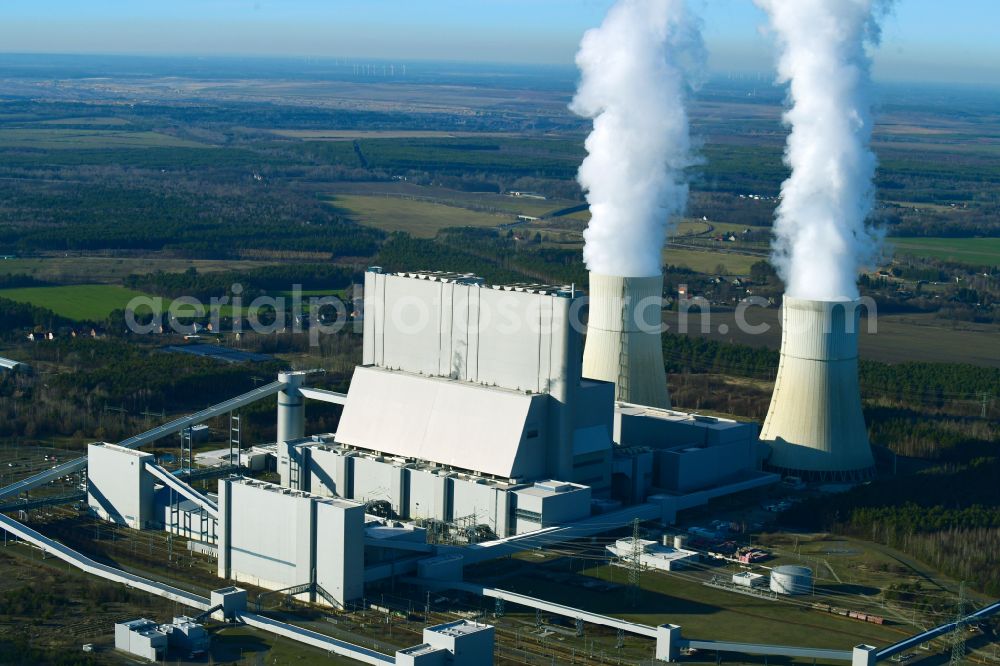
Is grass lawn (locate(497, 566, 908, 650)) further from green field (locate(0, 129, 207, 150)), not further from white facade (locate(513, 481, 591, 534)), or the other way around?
green field (locate(0, 129, 207, 150))

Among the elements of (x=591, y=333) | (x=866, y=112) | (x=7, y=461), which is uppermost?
(x=866, y=112)

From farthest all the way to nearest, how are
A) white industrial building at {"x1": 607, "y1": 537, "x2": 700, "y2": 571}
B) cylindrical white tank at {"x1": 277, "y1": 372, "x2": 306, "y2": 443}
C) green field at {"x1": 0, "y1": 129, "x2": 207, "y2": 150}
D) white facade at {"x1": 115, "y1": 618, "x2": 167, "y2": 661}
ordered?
green field at {"x1": 0, "y1": 129, "x2": 207, "y2": 150}, cylindrical white tank at {"x1": 277, "y1": 372, "x2": 306, "y2": 443}, white industrial building at {"x1": 607, "y1": 537, "x2": 700, "y2": 571}, white facade at {"x1": 115, "y1": 618, "x2": 167, "y2": 661}

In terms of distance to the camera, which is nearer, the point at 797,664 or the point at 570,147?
the point at 797,664

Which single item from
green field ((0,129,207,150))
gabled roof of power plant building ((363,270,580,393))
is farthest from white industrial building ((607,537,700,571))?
green field ((0,129,207,150))

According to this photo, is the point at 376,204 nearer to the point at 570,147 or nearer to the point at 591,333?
the point at 570,147

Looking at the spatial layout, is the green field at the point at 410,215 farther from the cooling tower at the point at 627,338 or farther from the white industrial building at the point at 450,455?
the white industrial building at the point at 450,455

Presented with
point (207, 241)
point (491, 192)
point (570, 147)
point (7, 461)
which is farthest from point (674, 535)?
point (570, 147)

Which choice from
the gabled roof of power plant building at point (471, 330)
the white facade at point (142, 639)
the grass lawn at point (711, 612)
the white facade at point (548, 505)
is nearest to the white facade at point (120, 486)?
the gabled roof of power plant building at point (471, 330)
